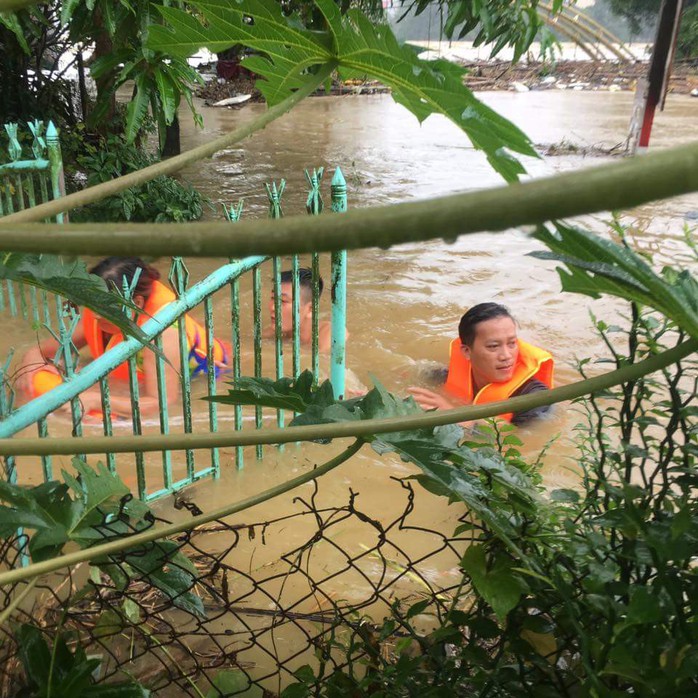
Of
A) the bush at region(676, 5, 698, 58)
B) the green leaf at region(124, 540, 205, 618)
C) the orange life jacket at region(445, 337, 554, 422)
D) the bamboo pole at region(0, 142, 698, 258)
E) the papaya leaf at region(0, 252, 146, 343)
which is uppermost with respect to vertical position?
the bush at region(676, 5, 698, 58)

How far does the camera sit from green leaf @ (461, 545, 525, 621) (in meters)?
1.19

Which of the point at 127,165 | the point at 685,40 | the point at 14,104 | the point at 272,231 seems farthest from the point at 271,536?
the point at 685,40

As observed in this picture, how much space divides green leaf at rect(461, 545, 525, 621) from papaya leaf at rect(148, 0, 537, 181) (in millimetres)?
713

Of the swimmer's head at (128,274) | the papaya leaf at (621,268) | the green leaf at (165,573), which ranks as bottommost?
the swimmer's head at (128,274)

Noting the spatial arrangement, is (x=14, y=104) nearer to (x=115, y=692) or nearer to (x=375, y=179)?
(x=375, y=179)

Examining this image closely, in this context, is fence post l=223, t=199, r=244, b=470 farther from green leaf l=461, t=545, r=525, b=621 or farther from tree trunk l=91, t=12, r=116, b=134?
tree trunk l=91, t=12, r=116, b=134

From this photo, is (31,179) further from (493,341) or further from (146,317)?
(493,341)

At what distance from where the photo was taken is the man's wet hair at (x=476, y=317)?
3.77 metres

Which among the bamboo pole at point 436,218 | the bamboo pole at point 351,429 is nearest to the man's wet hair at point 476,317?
the bamboo pole at point 351,429

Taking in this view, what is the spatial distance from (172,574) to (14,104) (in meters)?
7.51

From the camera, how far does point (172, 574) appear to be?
133 cm

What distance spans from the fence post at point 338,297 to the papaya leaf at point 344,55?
4.90ft

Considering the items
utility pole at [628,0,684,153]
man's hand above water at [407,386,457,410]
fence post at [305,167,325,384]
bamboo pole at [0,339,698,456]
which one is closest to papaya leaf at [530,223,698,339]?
bamboo pole at [0,339,698,456]

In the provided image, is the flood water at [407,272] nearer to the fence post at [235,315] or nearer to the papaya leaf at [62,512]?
the fence post at [235,315]
